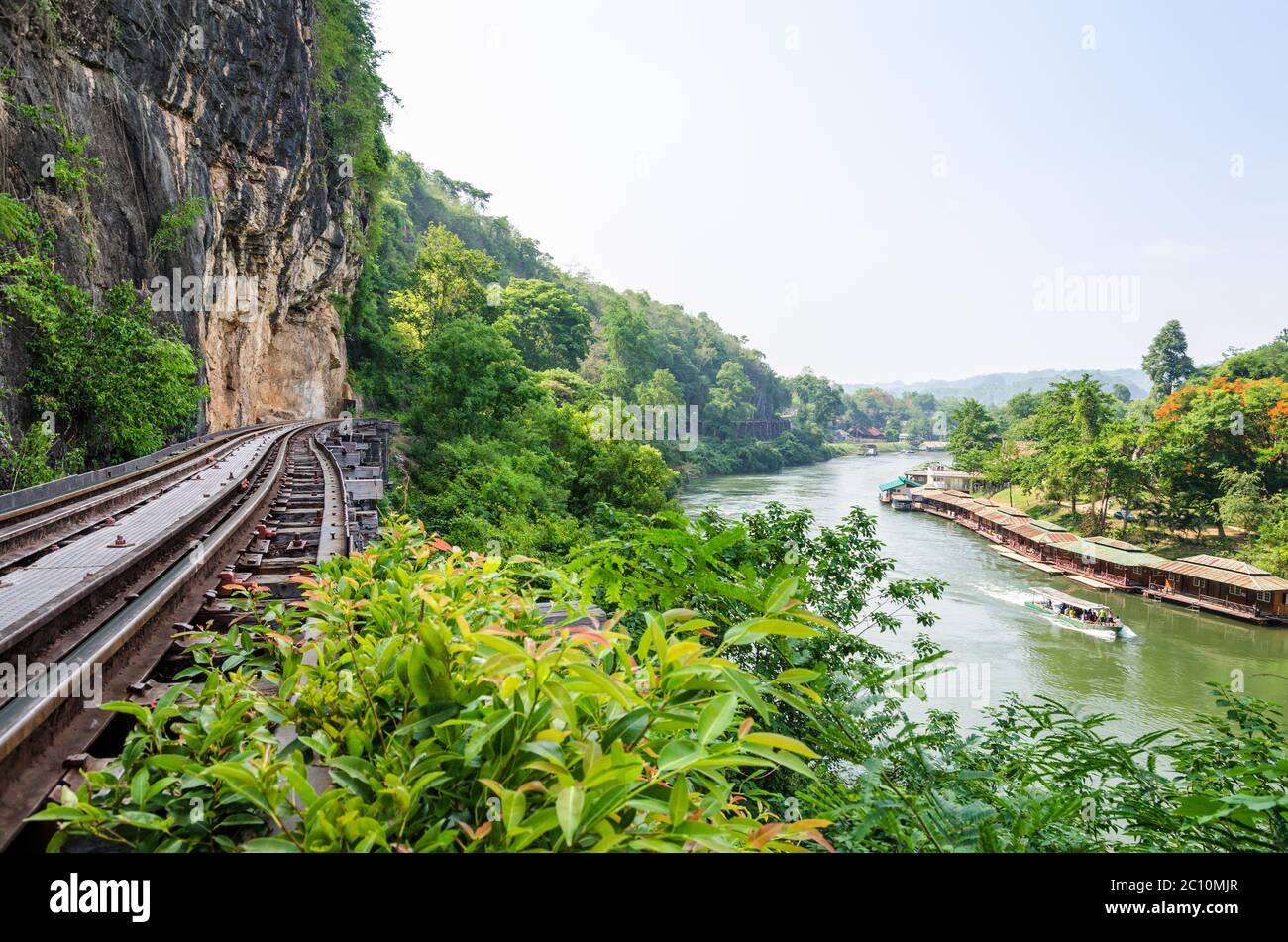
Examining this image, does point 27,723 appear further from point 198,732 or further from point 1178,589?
point 1178,589

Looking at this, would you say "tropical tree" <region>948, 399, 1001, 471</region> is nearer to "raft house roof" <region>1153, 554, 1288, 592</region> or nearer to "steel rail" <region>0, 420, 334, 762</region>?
"raft house roof" <region>1153, 554, 1288, 592</region>

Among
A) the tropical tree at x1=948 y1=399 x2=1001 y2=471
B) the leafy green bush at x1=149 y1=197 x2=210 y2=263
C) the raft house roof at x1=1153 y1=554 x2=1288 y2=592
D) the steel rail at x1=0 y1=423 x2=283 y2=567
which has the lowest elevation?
the raft house roof at x1=1153 y1=554 x2=1288 y2=592

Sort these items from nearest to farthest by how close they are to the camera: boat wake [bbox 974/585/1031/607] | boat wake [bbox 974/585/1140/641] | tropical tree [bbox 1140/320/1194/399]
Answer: boat wake [bbox 974/585/1140/641] → boat wake [bbox 974/585/1031/607] → tropical tree [bbox 1140/320/1194/399]

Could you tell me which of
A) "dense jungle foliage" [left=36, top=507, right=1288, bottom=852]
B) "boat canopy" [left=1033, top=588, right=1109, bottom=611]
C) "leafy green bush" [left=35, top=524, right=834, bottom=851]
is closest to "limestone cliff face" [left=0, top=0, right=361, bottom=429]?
"dense jungle foliage" [left=36, top=507, right=1288, bottom=852]

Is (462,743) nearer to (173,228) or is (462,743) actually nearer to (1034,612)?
(173,228)

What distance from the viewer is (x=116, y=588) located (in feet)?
10.4

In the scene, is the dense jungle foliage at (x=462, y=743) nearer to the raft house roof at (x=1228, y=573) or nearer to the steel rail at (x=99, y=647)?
the steel rail at (x=99, y=647)

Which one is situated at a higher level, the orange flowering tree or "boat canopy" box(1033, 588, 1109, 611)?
the orange flowering tree

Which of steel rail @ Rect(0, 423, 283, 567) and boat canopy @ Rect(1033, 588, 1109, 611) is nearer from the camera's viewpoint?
steel rail @ Rect(0, 423, 283, 567)

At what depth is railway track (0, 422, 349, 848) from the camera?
67.6 inches

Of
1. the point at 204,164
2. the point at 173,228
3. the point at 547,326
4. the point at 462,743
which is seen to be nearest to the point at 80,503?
the point at 462,743

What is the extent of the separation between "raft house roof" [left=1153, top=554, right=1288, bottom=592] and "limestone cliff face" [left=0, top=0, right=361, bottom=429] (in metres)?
30.9
